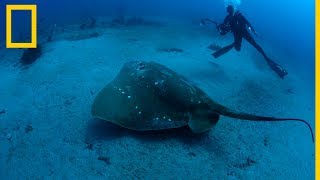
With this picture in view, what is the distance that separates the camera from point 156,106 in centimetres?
445

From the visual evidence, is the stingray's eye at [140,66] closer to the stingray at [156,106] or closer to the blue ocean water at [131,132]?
the stingray at [156,106]

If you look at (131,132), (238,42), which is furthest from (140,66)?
(238,42)

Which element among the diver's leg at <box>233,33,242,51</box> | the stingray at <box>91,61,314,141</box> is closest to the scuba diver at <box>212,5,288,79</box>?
the diver's leg at <box>233,33,242,51</box>

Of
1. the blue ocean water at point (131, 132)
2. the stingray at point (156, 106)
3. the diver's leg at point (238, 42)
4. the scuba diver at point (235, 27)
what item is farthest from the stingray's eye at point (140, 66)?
the diver's leg at point (238, 42)

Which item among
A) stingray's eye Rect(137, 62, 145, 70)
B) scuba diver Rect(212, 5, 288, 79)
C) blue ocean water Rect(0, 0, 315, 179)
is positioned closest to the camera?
blue ocean water Rect(0, 0, 315, 179)

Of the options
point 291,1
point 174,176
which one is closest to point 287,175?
point 174,176

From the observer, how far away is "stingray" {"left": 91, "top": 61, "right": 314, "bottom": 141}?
430cm

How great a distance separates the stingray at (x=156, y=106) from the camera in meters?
4.30

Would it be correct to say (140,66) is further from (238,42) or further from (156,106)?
(238,42)

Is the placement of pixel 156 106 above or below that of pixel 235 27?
below

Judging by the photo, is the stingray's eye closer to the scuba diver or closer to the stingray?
the stingray

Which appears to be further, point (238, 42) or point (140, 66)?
point (238, 42)

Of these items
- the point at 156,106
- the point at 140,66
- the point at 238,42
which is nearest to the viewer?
the point at 156,106

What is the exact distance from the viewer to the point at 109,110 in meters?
4.37
